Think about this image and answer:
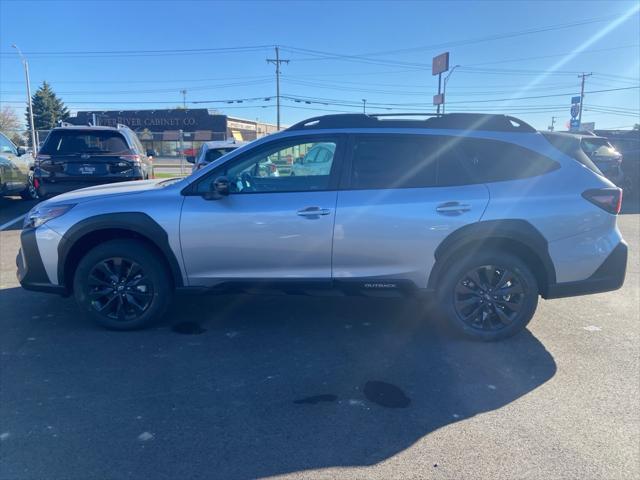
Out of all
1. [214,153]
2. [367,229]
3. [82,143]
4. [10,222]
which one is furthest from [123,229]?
[10,222]

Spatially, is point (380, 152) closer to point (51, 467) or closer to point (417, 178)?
point (417, 178)

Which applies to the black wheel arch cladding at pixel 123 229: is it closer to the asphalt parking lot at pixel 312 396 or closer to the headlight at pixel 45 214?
the headlight at pixel 45 214

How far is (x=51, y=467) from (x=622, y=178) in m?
15.7

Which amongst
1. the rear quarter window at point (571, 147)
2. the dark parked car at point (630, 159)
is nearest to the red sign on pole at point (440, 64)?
the dark parked car at point (630, 159)

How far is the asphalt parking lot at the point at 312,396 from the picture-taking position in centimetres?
257

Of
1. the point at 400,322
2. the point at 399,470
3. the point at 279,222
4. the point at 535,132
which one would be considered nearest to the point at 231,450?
the point at 399,470

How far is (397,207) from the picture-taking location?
12.8 ft

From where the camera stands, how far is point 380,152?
13.4ft

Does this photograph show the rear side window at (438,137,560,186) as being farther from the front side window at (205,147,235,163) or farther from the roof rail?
the front side window at (205,147,235,163)

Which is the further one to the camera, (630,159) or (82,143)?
(630,159)

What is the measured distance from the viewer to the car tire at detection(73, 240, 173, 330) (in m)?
4.09

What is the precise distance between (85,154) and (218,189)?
5.81 meters

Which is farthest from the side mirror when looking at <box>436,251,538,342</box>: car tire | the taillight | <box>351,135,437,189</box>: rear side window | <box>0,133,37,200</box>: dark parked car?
<box>0,133,37,200</box>: dark parked car

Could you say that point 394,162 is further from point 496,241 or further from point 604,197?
point 604,197
